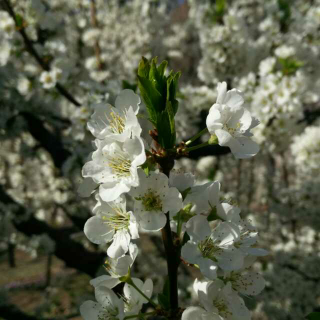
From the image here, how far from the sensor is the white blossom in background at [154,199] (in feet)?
3.50

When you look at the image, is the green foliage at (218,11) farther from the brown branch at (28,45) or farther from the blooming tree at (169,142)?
the brown branch at (28,45)

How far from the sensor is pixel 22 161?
9.81 metres

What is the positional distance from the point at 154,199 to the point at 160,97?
340 millimetres

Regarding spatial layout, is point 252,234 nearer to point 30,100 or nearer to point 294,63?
point 294,63

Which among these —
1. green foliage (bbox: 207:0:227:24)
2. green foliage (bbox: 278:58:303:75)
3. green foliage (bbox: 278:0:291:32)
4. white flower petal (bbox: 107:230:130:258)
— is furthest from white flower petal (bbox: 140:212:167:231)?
green foliage (bbox: 278:0:291:32)

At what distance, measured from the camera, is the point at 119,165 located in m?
1.12

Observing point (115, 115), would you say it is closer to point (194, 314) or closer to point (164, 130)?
point (164, 130)

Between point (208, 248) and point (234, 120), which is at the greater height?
point (234, 120)

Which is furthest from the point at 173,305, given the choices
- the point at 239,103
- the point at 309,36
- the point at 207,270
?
the point at 309,36

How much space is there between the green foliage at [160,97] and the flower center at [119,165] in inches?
5.3

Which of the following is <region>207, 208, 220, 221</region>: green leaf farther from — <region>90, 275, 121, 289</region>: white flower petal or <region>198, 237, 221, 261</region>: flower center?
<region>90, 275, 121, 289</region>: white flower petal

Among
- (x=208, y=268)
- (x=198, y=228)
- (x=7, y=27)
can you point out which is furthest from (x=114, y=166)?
(x=7, y=27)

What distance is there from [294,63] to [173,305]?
244cm

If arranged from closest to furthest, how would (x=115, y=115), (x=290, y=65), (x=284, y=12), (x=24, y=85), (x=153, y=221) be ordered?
(x=153, y=221)
(x=115, y=115)
(x=290, y=65)
(x=24, y=85)
(x=284, y=12)
